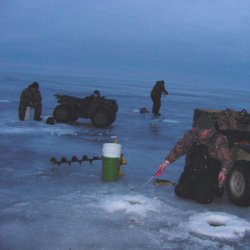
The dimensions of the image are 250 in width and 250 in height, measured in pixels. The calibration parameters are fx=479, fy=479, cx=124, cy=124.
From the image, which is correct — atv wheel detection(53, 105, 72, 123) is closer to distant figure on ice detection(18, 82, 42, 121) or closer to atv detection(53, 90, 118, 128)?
atv detection(53, 90, 118, 128)

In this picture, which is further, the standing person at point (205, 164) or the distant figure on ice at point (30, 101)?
the distant figure on ice at point (30, 101)

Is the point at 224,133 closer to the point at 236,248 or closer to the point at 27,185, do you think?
the point at 236,248

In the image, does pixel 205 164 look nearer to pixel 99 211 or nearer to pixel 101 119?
pixel 99 211

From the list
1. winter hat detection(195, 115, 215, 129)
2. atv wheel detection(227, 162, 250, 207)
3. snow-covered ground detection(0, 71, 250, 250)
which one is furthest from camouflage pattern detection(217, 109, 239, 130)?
snow-covered ground detection(0, 71, 250, 250)

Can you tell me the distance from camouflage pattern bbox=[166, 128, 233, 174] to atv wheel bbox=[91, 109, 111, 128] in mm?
7828

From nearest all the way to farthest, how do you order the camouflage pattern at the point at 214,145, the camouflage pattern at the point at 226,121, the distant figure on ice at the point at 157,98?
the camouflage pattern at the point at 214,145, the camouflage pattern at the point at 226,121, the distant figure on ice at the point at 157,98

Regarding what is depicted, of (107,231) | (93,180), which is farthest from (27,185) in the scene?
(107,231)

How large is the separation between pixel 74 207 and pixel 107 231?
926mm

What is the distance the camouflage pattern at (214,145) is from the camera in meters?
6.26

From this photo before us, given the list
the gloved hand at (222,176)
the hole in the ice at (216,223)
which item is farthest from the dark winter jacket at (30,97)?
the hole in the ice at (216,223)

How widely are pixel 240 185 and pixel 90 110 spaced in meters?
8.86

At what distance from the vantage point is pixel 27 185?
270 inches

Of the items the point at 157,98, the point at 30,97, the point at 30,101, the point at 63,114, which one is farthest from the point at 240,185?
the point at 157,98

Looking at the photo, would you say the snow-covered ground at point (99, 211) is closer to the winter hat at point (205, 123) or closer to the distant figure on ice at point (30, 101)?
the winter hat at point (205, 123)
